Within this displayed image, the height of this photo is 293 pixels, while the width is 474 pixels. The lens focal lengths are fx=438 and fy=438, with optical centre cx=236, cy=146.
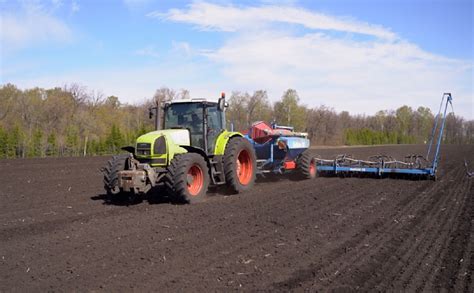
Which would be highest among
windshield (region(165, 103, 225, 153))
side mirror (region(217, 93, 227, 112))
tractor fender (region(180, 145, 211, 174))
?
side mirror (region(217, 93, 227, 112))

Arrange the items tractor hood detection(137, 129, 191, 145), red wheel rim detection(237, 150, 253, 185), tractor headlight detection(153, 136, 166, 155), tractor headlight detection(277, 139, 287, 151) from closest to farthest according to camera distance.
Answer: tractor headlight detection(153, 136, 166, 155) < tractor hood detection(137, 129, 191, 145) < red wheel rim detection(237, 150, 253, 185) < tractor headlight detection(277, 139, 287, 151)

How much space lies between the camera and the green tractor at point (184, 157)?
28.4ft

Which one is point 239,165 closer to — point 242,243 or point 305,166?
point 305,166

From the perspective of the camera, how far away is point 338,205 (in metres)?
8.89

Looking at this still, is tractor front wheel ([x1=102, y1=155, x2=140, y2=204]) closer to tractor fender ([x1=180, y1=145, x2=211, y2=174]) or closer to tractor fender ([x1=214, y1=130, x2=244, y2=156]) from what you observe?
tractor fender ([x1=180, y1=145, x2=211, y2=174])

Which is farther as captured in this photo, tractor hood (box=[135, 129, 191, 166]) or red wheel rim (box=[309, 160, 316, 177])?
red wheel rim (box=[309, 160, 316, 177])

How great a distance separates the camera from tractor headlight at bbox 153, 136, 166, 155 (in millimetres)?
9055

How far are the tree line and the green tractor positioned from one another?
16.7 ft

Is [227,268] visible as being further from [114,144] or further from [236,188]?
[114,144]

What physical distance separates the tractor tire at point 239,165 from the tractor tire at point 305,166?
110 inches

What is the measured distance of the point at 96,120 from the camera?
42.3 m

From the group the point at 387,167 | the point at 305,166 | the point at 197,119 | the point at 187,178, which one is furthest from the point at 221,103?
the point at 387,167

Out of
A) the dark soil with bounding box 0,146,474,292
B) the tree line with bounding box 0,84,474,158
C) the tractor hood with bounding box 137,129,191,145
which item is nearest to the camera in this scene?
the dark soil with bounding box 0,146,474,292

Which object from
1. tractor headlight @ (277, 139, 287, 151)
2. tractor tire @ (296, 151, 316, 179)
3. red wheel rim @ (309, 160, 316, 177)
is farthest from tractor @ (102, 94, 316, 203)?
red wheel rim @ (309, 160, 316, 177)
